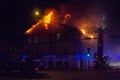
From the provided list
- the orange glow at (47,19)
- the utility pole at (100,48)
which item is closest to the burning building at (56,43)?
the orange glow at (47,19)

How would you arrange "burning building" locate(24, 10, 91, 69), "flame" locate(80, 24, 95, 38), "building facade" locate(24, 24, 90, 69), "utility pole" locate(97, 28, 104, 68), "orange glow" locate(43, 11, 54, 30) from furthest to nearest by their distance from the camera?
"orange glow" locate(43, 11, 54, 30), "flame" locate(80, 24, 95, 38), "burning building" locate(24, 10, 91, 69), "building facade" locate(24, 24, 90, 69), "utility pole" locate(97, 28, 104, 68)

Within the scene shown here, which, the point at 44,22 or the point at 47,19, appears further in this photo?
the point at 47,19

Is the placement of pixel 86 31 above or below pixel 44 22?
below

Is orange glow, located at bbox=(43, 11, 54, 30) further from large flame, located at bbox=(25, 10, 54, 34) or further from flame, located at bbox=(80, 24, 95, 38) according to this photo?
flame, located at bbox=(80, 24, 95, 38)

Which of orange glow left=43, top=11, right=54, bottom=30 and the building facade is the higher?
orange glow left=43, top=11, right=54, bottom=30

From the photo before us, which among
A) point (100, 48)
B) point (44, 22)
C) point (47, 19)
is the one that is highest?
point (47, 19)

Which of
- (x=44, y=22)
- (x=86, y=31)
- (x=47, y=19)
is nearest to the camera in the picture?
(x=86, y=31)

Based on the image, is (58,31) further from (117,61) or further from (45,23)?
(117,61)

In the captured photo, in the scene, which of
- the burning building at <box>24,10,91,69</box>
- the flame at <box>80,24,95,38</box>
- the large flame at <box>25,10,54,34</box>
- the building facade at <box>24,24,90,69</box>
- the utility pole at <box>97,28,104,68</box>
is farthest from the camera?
the large flame at <box>25,10,54,34</box>

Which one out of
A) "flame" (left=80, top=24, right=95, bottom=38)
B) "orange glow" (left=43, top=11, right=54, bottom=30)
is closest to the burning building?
"orange glow" (left=43, top=11, right=54, bottom=30)

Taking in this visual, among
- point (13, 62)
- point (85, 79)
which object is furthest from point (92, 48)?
point (85, 79)

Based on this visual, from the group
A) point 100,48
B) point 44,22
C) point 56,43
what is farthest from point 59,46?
point 100,48

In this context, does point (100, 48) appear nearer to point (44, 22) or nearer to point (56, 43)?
point (56, 43)

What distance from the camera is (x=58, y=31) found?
75.1 meters
